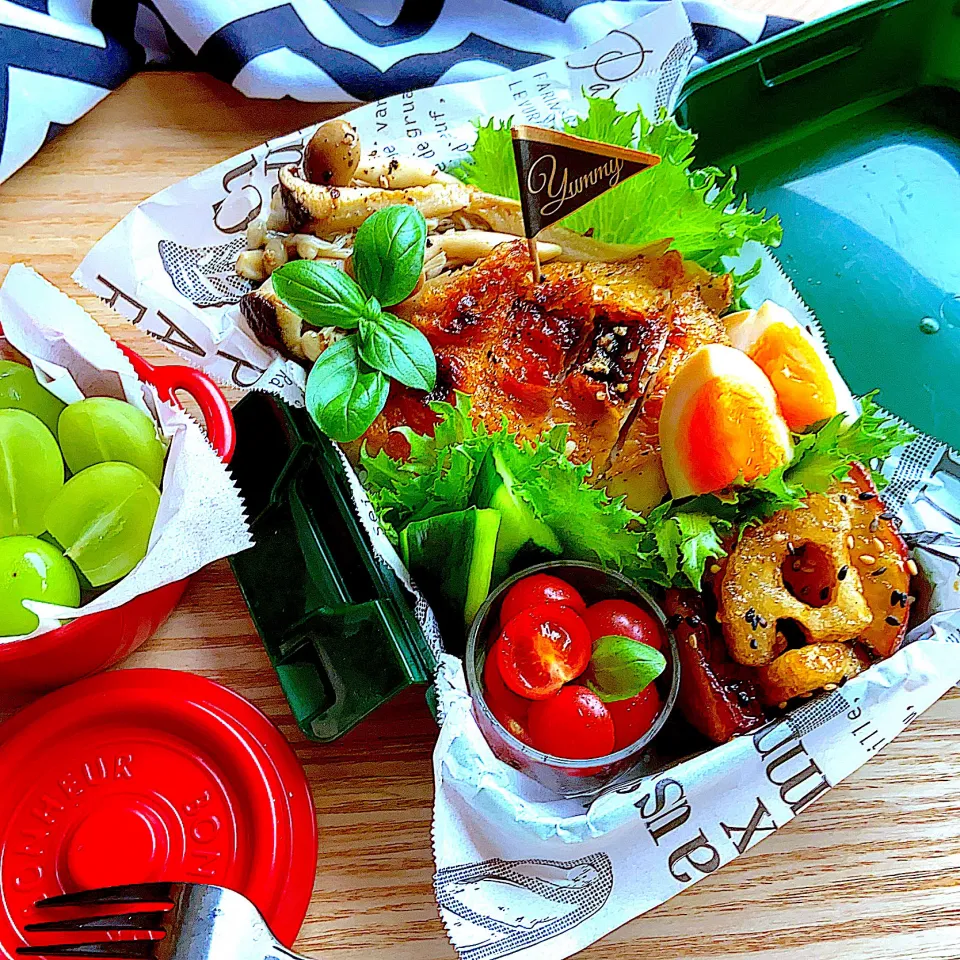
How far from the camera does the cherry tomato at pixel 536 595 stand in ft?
3.18

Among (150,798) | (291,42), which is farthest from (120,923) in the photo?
(291,42)

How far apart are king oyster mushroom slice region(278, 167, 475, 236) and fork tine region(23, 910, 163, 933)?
766 millimetres

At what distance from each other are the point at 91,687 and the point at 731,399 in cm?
69

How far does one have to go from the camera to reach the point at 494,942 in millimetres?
887

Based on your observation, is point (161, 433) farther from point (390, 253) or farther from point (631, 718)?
point (631, 718)

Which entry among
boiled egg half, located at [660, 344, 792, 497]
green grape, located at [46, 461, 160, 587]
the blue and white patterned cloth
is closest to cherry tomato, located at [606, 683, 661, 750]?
boiled egg half, located at [660, 344, 792, 497]

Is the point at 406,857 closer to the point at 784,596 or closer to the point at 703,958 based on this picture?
the point at 703,958

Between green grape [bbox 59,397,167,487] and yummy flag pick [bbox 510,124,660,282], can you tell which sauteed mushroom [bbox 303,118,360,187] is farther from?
green grape [bbox 59,397,167,487]

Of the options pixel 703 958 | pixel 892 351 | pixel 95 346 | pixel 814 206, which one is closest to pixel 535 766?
pixel 703 958

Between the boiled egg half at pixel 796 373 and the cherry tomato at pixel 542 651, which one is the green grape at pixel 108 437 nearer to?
the cherry tomato at pixel 542 651

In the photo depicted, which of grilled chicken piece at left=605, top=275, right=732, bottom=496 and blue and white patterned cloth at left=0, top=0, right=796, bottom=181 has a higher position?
blue and white patterned cloth at left=0, top=0, right=796, bottom=181

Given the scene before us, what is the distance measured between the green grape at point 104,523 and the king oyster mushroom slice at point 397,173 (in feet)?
1.73

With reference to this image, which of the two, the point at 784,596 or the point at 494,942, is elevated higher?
the point at 784,596

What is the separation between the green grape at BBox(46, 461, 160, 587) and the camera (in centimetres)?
90
